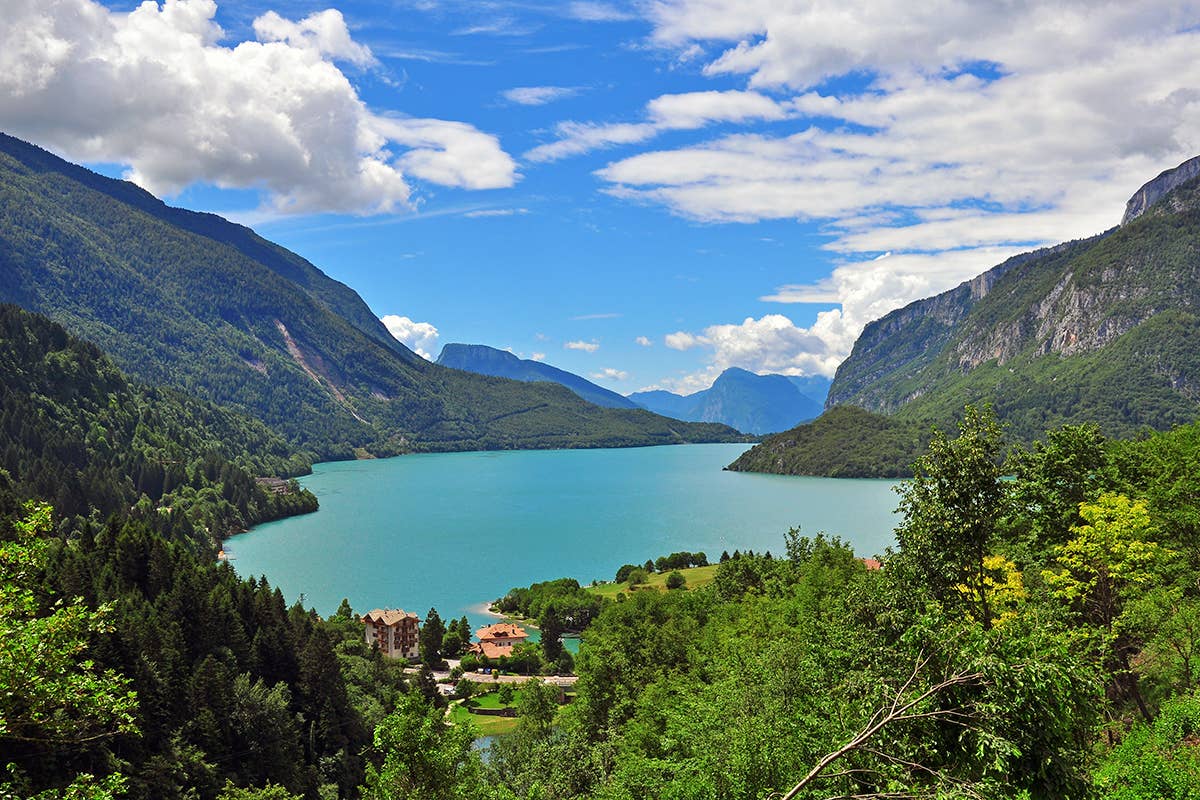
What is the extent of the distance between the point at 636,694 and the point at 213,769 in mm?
22451

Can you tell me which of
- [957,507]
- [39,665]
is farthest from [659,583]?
[39,665]

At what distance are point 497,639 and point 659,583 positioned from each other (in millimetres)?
27243

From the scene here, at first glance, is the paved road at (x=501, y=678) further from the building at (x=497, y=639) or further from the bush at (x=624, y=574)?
the bush at (x=624, y=574)

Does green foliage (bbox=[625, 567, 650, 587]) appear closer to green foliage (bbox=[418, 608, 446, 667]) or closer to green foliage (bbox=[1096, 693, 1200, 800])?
green foliage (bbox=[418, 608, 446, 667])

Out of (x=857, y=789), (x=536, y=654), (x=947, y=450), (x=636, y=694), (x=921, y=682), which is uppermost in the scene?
(x=947, y=450)

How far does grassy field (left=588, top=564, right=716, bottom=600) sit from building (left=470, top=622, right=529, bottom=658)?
14.2 metres

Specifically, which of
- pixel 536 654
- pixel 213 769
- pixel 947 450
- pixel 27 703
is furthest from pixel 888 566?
pixel 536 654

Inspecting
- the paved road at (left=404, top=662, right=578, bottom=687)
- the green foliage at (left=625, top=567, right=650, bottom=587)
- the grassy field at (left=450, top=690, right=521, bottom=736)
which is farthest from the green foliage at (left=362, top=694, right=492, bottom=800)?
the green foliage at (left=625, top=567, right=650, bottom=587)

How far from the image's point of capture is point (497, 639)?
7469 centimetres

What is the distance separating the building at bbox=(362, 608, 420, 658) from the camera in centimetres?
7349

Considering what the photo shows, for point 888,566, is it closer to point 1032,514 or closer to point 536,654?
point 1032,514

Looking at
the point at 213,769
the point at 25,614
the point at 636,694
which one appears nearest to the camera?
the point at 25,614

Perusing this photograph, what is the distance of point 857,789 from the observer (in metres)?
8.24

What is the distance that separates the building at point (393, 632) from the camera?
73494mm
